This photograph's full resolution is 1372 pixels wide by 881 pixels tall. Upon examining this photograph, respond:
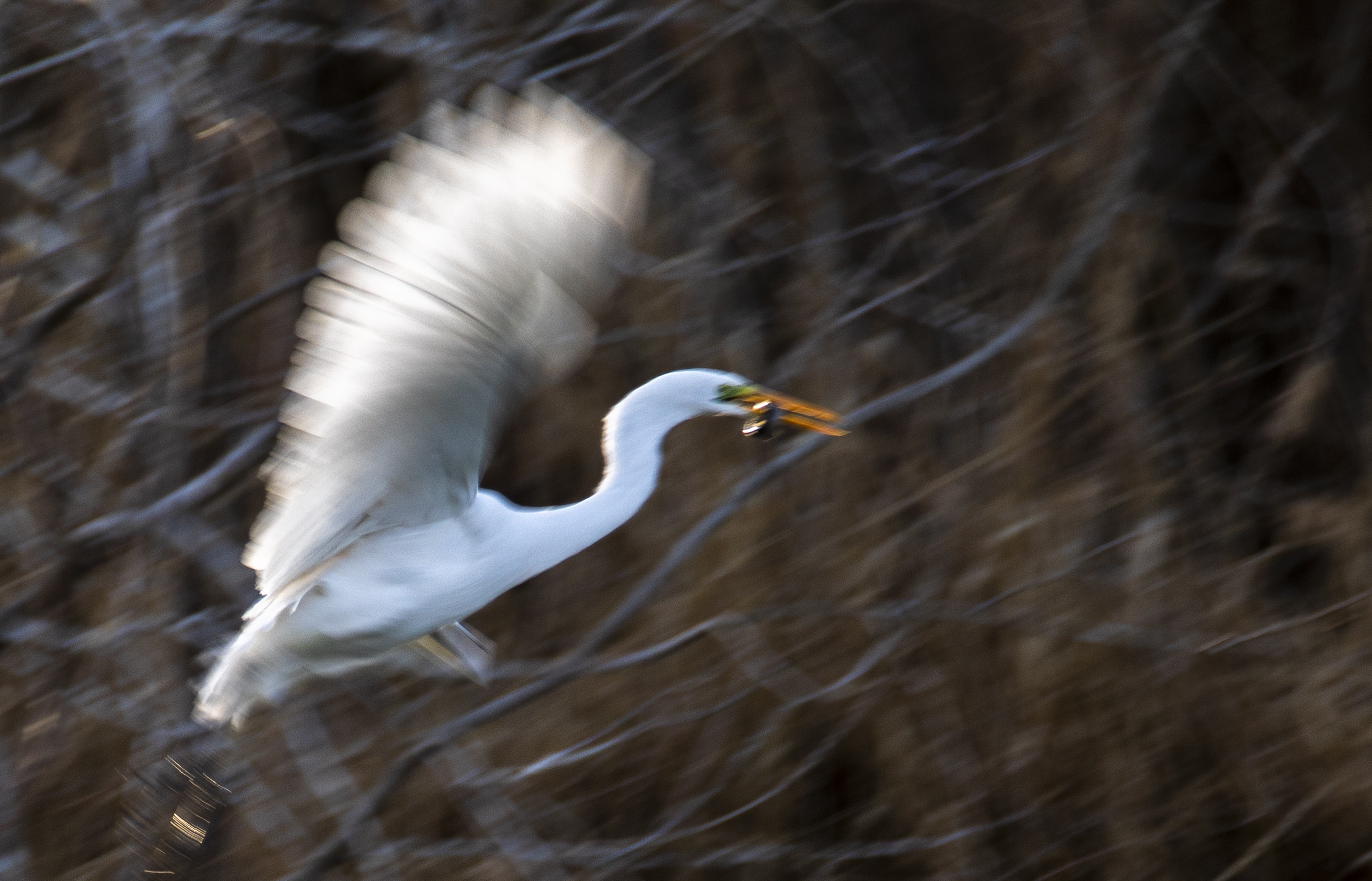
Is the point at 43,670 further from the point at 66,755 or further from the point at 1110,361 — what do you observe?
the point at 1110,361

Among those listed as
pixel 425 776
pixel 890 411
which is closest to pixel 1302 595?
pixel 890 411

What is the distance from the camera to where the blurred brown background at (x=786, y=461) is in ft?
7.68

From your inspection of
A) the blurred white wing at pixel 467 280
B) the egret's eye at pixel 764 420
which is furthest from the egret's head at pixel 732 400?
the blurred white wing at pixel 467 280

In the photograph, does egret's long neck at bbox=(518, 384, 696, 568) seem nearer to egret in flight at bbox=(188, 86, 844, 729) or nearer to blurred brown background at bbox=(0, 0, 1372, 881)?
egret in flight at bbox=(188, 86, 844, 729)

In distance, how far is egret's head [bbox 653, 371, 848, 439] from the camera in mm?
1613

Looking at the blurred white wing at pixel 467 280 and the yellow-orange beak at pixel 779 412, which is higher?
the blurred white wing at pixel 467 280

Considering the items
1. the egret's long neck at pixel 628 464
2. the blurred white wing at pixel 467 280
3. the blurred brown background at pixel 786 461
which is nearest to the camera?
the blurred white wing at pixel 467 280

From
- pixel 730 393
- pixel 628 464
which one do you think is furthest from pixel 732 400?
pixel 628 464

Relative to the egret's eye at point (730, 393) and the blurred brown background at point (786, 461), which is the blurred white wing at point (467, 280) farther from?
the blurred brown background at point (786, 461)

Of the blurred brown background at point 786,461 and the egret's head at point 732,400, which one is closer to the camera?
the egret's head at point 732,400

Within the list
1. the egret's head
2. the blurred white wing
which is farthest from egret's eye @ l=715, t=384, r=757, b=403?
the blurred white wing

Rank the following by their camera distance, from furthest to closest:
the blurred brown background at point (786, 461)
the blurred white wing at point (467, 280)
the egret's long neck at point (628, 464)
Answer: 1. the blurred brown background at point (786, 461)
2. the egret's long neck at point (628, 464)
3. the blurred white wing at point (467, 280)

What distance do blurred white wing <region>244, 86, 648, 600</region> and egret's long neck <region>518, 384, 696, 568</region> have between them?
30 centimetres

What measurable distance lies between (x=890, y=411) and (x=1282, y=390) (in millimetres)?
1042
